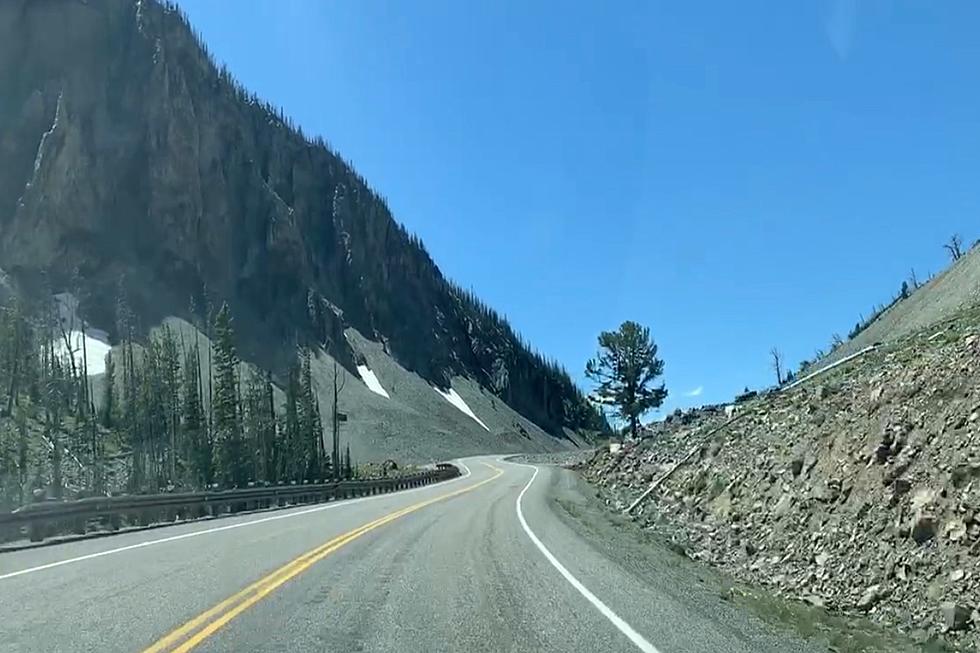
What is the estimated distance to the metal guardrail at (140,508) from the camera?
19391 millimetres

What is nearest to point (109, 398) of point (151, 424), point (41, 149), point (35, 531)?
point (151, 424)

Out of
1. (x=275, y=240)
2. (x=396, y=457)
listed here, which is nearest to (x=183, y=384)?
(x=396, y=457)

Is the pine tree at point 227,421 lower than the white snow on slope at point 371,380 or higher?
lower

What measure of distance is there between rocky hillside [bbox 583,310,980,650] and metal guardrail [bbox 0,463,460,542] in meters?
13.6

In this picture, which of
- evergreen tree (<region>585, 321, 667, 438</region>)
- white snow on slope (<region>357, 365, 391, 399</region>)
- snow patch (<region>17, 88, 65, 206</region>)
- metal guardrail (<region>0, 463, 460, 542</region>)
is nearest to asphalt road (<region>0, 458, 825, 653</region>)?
metal guardrail (<region>0, 463, 460, 542</region>)

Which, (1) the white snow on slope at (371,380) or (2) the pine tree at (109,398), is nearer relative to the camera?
(2) the pine tree at (109,398)

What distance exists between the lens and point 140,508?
24156mm

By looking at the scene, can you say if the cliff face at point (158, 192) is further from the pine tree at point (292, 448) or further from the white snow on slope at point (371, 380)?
the pine tree at point (292, 448)

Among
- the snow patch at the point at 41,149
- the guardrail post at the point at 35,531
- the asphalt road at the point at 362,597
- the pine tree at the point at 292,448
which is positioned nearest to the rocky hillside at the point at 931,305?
the asphalt road at the point at 362,597

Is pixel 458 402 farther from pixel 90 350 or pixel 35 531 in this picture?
pixel 35 531

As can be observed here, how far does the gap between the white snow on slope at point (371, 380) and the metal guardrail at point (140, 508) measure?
3982 inches

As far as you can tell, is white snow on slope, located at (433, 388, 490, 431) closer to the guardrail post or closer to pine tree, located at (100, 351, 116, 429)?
pine tree, located at (100, 351, 116, 429)

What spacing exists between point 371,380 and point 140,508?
124 m

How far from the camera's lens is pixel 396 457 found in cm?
11575
